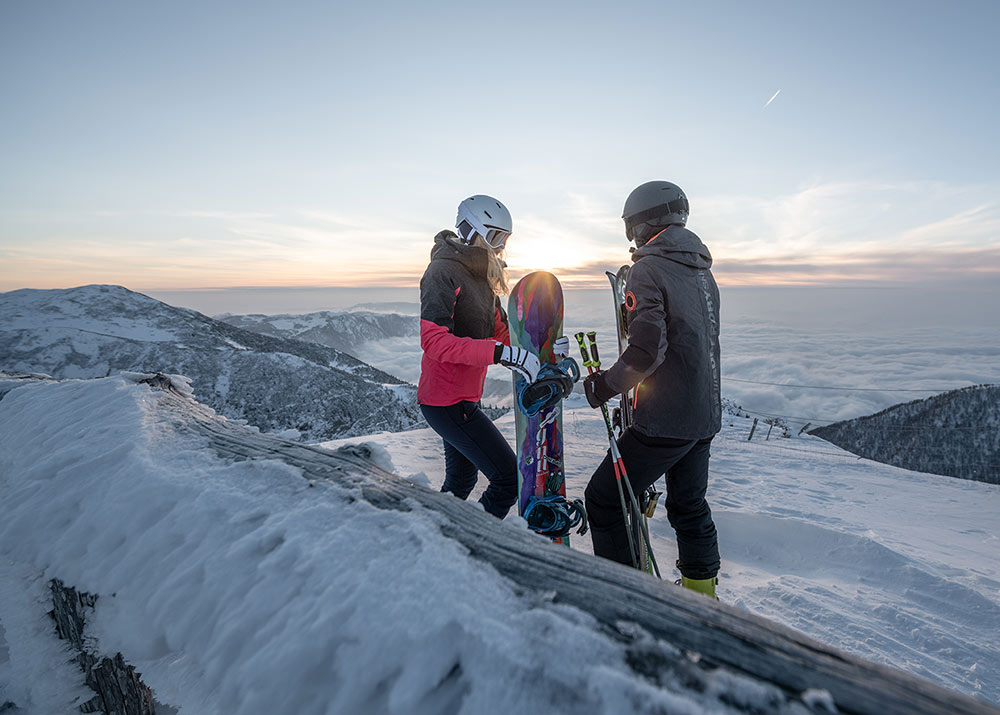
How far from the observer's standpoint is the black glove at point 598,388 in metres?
2.68

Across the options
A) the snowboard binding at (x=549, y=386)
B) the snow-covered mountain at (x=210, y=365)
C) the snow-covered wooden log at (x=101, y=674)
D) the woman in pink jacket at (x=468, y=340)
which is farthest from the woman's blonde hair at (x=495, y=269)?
the snow-covered mountain at (x=210, y=365)

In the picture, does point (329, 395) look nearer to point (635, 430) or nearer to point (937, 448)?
point (635, 430)

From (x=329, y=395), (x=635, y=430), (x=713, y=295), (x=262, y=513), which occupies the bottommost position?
(x=329, y=395)

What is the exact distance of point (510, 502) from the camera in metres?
3.41

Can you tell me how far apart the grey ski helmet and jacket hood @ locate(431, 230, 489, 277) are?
1101 mm

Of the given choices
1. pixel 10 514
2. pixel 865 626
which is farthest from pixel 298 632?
pixel 865 626

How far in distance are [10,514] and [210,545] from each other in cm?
86

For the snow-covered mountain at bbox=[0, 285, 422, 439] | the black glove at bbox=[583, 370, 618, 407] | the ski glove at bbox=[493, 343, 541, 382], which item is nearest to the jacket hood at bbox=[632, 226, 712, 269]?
the black glove at bbox=[583, 370, 618, 407]

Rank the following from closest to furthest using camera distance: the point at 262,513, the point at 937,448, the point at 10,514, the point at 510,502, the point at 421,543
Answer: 1. the point at 421,543
2. the point at 262,513
3. the point at 10,514
4. the point at 510,502
5. the point at 937,448

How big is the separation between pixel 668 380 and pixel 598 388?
0.41 m

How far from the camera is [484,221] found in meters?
3.39

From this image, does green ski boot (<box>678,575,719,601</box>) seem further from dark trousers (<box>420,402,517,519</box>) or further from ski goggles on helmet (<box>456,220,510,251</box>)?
ski goggles on helmet (<box>456,220,510,251</box>)

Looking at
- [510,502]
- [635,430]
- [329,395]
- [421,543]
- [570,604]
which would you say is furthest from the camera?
[329,395]

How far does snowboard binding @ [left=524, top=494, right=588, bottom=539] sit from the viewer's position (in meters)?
3.20
